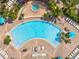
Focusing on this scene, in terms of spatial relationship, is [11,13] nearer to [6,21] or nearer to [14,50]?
[6,21]

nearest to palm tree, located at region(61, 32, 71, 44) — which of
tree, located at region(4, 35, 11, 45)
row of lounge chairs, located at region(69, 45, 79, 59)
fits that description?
row of lounge chairs, located at region(69, 45, 79, 59)

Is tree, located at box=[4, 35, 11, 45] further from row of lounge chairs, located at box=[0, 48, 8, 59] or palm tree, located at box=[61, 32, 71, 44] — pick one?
palm tree, located at box=[61, 32, 71, 44]

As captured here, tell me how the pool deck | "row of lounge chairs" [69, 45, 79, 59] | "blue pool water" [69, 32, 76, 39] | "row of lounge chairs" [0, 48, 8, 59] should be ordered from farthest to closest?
1. "blue pool water" [69, 32, 76, 39]
2. "row of lounge chairs" [69, 45, 79, 59]
3. the pool deck
4. "row of lounge chairs" [0, 48, 8, 59]

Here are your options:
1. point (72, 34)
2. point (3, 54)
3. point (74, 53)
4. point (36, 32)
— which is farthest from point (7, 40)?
point (74, 53)

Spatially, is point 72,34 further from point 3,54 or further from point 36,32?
point 3,54

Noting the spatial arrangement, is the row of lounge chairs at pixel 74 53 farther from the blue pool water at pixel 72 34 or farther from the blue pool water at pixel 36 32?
the blue pool water at pixel 36 32

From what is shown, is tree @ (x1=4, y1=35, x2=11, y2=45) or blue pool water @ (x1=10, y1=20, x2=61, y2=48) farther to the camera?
blue pool water @ (x1=10, y1=20, x2=61, y2=48)

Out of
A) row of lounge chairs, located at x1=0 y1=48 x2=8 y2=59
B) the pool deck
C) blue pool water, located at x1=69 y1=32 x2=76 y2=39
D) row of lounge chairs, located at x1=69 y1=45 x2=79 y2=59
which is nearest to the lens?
row of lounge chairs, located at x1=0 y1=48 x2=8 y2=59

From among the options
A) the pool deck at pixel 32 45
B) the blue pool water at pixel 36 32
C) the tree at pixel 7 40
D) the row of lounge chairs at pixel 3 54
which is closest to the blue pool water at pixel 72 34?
the pool deck at pixel 32 45

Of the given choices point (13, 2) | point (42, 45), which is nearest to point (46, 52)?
point (42, 45)
